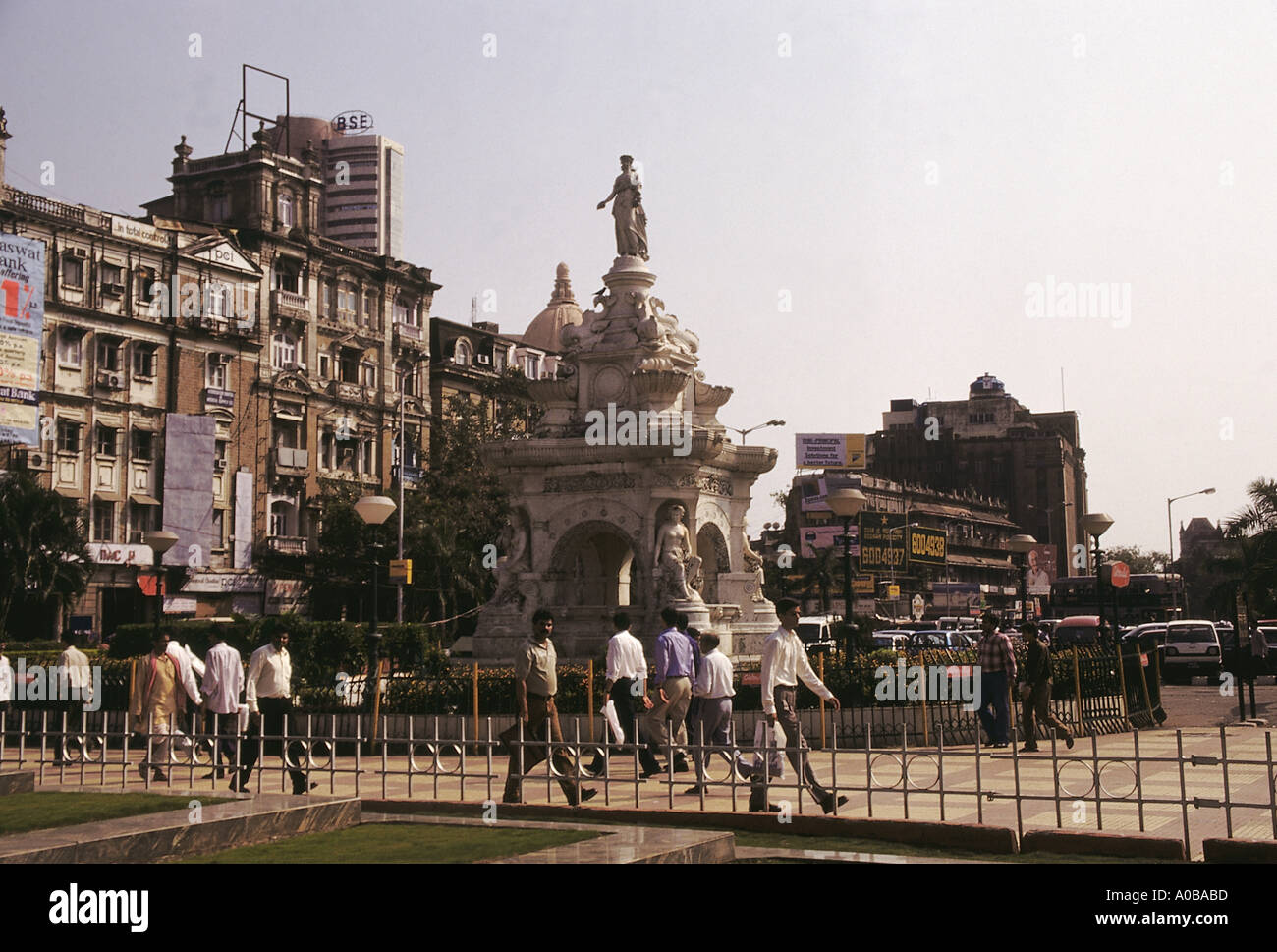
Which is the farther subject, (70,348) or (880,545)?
(880,545)

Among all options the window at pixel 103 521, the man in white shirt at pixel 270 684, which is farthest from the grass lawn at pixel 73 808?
the window at pixel 103 521

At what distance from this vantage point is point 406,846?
353 inches

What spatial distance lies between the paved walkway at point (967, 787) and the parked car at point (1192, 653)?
20.1 meters

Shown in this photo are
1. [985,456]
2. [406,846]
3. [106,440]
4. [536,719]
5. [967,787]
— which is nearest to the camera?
[406,846]

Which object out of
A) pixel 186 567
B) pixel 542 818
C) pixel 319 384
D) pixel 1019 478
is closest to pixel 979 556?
pixel 1019 478

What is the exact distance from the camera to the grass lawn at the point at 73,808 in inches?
395

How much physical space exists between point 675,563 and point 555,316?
205 feet

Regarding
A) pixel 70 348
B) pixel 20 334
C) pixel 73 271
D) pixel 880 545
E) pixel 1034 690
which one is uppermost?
pixel 73 271

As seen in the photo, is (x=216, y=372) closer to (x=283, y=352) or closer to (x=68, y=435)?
(x=283, y=352)

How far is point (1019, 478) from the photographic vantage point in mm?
126250

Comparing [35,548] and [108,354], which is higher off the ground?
[108,354]

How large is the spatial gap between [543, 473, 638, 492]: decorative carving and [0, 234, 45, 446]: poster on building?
25510 millimetres

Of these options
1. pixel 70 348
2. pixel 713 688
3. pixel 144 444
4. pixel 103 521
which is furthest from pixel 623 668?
pixel 144 444
